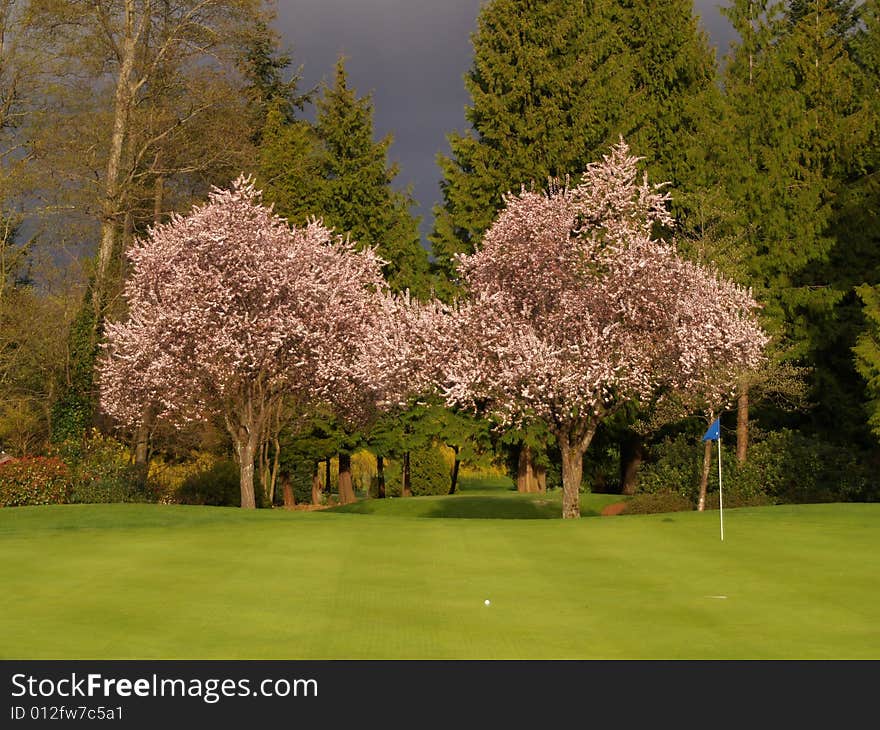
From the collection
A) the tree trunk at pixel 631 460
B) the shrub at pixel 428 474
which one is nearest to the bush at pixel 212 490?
the tree trunk at pixel 631 460

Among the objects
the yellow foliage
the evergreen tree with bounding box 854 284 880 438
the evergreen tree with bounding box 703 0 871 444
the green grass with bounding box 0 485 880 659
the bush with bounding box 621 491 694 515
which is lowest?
the green grass with bounding box 0 485 880 659

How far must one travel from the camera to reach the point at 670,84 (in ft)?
160

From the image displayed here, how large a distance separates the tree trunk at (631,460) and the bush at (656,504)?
26.0 ft

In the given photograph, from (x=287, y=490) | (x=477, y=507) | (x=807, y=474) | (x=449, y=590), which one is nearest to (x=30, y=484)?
(x=477, y=507)

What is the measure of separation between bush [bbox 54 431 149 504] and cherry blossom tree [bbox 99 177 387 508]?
2.08 metres

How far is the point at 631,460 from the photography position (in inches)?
1866

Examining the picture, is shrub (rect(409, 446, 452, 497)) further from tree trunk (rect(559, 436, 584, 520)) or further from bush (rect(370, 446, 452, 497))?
tree trunk (rect(559, 436, 584, 520))

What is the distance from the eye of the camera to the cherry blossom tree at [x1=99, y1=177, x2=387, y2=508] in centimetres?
3372

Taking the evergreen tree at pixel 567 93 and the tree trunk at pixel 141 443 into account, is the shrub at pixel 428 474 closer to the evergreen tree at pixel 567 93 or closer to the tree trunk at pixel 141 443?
the evergreen tree at pixel 567 93

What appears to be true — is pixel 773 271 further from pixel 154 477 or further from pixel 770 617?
pixel 770 617

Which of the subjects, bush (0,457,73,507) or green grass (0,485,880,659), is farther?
bush (0,457,73,507)

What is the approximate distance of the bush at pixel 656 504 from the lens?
119ft

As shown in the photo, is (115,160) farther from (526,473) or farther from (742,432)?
(742,432)

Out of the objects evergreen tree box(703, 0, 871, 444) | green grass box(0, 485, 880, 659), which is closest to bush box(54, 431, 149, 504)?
green grass box(0, 485, 880, 659)
